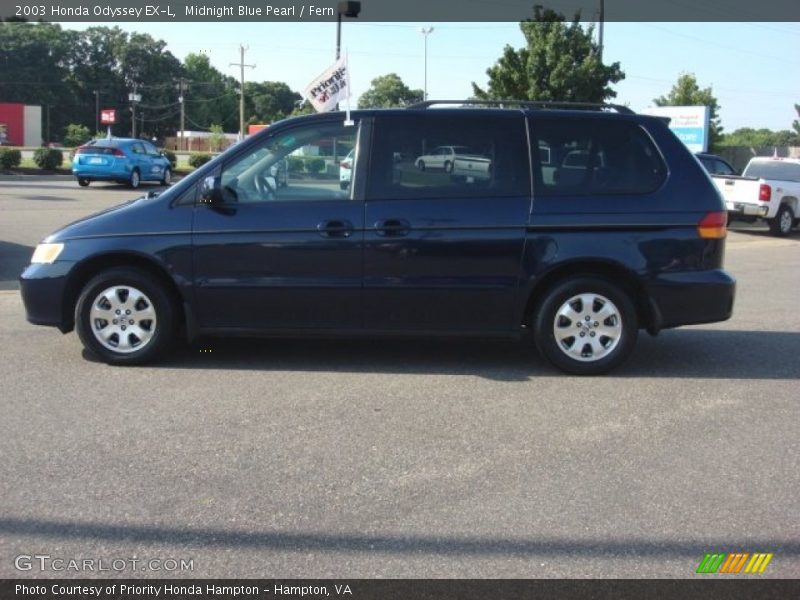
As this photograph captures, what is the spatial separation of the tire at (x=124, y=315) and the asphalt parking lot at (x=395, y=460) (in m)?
0.20

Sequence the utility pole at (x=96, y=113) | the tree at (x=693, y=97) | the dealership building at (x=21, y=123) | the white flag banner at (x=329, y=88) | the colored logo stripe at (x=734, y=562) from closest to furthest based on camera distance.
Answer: the colored logo stripe at (x=734, y=562)
the white flag banner at (x=329, y=88)
the tree at (x=693, y=97)
the dealership building at (x=21, y=123)
the utility pole at (x=96, y=113)

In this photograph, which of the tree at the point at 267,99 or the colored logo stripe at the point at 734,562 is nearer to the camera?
the colored logo stripe at the point at 734,562

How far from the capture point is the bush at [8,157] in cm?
3108

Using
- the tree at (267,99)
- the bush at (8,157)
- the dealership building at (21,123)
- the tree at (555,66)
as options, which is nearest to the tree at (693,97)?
the tree at (555,66)

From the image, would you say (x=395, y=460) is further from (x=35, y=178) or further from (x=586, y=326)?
(x=35, y=178)

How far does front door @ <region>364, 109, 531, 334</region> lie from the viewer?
602 centimetres

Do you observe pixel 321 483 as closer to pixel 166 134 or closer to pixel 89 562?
pixel 89 562

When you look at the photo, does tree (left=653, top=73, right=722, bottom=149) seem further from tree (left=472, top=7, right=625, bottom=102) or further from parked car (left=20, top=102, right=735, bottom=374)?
parked car (left=20, top=102, right=735, bottom=374)

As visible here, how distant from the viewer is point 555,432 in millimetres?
4996

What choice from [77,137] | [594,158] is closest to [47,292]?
[594,158]

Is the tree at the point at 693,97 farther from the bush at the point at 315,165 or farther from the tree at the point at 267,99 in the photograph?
the tree at the point at 267,99
